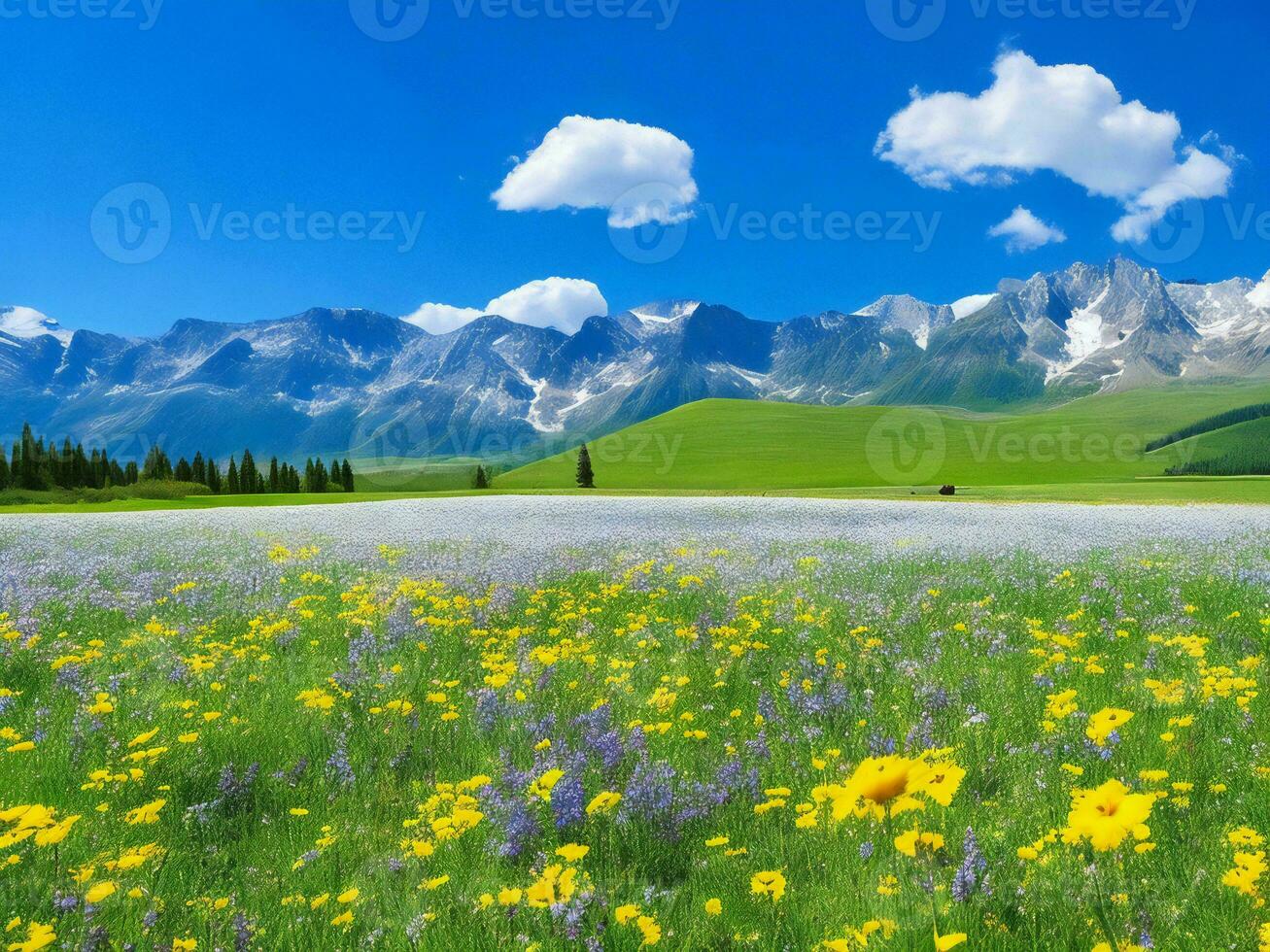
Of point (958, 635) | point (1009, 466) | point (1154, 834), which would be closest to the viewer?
point (1154, 834)

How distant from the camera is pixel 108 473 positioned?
10456cm

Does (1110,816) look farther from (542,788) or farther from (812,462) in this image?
(812,462)

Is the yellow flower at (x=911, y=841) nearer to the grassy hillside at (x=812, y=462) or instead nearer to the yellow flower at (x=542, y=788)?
the yellow flower at (x=542, y=788)

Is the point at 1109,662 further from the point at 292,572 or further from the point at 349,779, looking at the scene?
the point at 292,572

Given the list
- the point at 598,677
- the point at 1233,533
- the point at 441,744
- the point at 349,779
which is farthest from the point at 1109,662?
the point at 1233,533

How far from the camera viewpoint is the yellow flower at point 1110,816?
2225 mm

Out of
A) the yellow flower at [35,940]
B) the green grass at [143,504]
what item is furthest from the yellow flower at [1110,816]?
the green grass at [143,504]

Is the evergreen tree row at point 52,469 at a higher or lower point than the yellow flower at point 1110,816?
higher

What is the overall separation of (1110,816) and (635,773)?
2887mm

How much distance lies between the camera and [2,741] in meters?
5.49

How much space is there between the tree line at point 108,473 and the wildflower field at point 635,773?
3853 inches

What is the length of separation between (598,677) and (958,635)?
14.1ft

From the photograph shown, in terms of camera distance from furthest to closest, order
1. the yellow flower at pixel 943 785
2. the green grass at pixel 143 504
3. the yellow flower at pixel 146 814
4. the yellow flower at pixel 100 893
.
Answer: the green grass at pixel 143 504, the yellow flower at pixel 146 814, the yellow flower at pixel 100 893, the yellow flower at pixel 943 785

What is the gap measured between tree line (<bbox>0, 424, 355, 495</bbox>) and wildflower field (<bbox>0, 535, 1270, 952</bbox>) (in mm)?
97867
